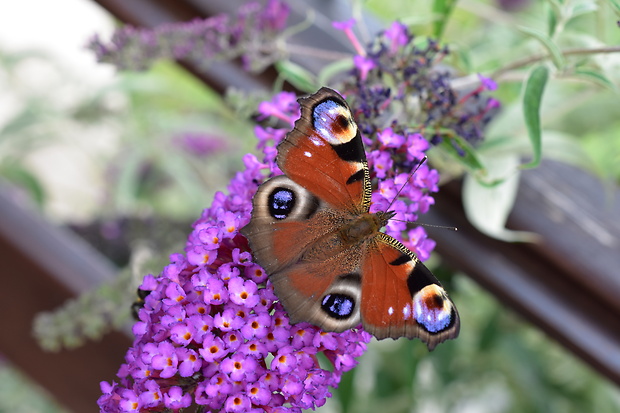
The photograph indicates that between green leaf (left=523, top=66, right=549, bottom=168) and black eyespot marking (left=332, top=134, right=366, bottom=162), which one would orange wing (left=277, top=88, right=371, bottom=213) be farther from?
green leaf (left=523, top=66, right=549, bottom=168)

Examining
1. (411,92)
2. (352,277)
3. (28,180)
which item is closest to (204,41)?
(411,92)

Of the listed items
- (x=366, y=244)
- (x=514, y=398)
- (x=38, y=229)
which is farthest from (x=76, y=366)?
(x=514, y=398)

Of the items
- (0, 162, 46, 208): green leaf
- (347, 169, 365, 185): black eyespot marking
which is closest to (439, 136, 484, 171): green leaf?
(347, 169, 365, 185): black eyespot marking

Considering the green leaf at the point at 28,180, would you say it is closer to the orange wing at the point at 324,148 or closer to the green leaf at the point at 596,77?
the orange wing at the point at 324,148

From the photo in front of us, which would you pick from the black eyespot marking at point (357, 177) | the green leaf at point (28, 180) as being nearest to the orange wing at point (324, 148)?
the black eyespot marking at point (357, 177)

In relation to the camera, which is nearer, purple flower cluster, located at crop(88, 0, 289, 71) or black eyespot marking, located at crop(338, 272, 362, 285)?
black eyespot marking, located at crop(338, 272, 362, 285)

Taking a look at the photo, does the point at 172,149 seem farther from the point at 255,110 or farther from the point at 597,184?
the point at 597,184

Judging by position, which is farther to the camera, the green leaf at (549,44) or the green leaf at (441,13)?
the green leaf at (441,13)
